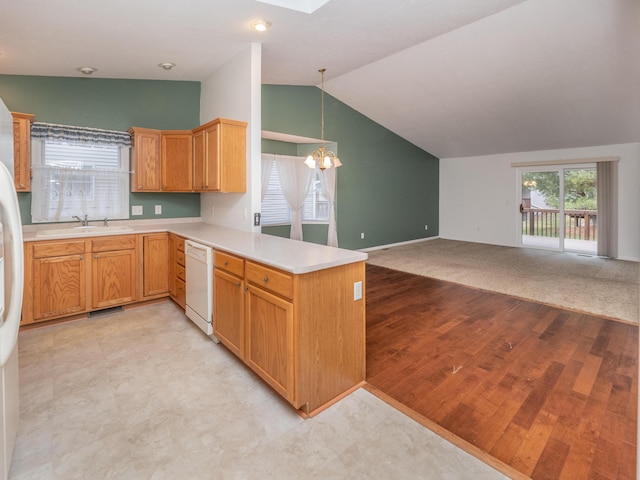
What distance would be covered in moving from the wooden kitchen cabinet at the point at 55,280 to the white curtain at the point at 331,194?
398 cm

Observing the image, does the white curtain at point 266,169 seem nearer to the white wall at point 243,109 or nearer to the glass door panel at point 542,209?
the white wall at point 243,109

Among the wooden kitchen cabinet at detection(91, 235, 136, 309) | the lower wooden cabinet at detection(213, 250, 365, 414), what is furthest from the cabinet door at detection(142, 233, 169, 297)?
the lower wooden cabinet at detection(213, 250, 365, 414)

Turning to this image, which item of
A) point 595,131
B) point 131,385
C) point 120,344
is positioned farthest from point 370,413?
point 595,131

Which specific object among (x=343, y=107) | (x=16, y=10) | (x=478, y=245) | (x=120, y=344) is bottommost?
(x=120, y=344)

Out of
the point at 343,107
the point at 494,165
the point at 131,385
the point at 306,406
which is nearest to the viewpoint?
the point at 306,406

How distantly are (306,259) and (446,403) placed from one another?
1.26 metres

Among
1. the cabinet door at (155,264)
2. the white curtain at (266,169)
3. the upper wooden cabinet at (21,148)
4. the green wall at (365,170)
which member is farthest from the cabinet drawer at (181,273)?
the white curtain at (266,169)

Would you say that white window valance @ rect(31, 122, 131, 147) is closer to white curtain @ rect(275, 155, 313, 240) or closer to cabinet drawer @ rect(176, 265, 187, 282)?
cabinet drawer @ rect(176, 265, 187, 282)

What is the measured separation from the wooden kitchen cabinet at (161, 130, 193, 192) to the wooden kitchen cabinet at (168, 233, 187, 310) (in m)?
0.73

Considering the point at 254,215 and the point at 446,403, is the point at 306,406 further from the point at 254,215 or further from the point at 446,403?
the point at 254,215

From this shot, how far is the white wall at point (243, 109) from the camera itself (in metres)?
3.40

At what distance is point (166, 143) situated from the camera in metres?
3.99

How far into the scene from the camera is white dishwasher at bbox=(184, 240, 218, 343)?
2756 millimetres

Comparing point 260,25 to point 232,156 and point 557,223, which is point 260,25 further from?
point 557,223
